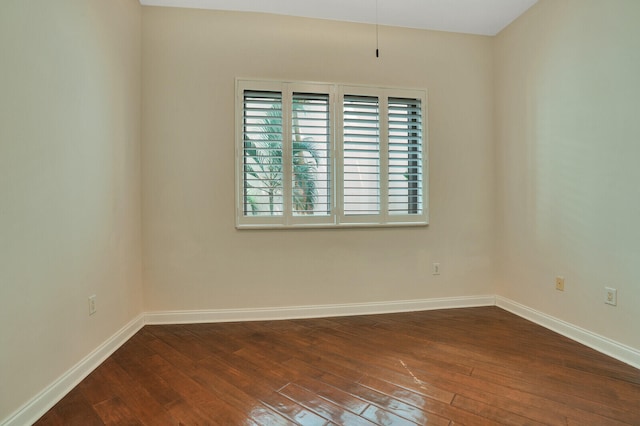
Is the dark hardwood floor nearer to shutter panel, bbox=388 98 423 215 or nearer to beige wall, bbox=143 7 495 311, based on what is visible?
beige wall, bbox=143 7 495 311

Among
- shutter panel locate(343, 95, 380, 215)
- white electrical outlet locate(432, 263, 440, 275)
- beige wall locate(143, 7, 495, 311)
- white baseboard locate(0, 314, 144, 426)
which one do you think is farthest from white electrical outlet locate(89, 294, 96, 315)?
white electrical outlet locate(432, 263, 440, 275)

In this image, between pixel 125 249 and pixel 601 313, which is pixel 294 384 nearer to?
pixel 125 249

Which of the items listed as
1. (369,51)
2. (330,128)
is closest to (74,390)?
(330,128)

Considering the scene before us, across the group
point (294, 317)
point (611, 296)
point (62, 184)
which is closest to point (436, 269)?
point (611, 296)

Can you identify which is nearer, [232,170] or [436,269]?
[232,170]

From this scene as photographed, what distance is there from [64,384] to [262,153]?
2.05 m

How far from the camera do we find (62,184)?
1.69m

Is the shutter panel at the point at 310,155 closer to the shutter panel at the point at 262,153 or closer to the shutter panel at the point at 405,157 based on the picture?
the shutter panel at the point at 262,153

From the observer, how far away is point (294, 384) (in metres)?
1.72

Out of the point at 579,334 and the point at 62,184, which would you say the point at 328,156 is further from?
the point at 579,334

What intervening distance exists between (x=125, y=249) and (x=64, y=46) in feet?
4.66

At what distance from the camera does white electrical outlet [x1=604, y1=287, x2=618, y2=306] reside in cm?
204

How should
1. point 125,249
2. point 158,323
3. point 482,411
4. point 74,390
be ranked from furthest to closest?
point 158,323
point 125,249
point 74,390
point 482,411

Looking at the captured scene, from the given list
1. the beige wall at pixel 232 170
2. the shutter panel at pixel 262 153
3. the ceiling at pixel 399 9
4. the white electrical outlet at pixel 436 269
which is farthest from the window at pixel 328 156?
the ceiling at pixel 399 9
